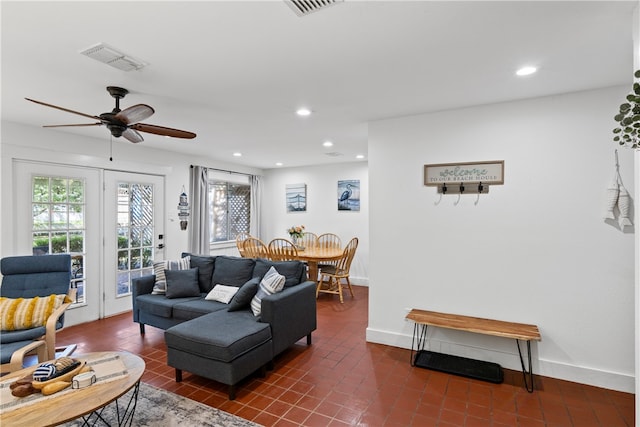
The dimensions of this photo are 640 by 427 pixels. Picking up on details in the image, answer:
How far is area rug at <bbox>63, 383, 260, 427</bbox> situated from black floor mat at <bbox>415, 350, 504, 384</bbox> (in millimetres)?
1700

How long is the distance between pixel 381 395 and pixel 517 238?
1.84 metres

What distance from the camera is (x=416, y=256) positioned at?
340 cm

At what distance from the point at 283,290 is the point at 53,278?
2.47m

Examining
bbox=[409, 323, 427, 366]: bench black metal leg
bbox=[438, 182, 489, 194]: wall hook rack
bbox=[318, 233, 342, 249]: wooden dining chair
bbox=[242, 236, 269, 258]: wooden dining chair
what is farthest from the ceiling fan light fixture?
bbox=[318, 233, 342, 249]: wooden dining chair

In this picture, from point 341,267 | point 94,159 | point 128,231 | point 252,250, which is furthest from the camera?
point 252,250

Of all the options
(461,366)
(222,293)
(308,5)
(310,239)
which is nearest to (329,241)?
(310,239)

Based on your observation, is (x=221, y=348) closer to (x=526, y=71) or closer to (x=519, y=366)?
(x=519, y=366)

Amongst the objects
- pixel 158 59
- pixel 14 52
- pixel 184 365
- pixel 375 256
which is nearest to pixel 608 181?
pixel 375 256

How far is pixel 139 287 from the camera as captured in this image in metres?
3.83

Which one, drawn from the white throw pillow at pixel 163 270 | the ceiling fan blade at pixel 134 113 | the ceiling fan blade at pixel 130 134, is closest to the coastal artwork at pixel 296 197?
the white throw pillow at pixel 163 270

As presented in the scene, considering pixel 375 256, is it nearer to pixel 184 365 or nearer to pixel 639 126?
pixel 184 365

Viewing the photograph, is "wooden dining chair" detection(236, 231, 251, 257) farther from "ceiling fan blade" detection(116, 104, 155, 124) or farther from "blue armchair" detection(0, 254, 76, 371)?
"ceiling fan blade" detection(116, 104, 155, 124)

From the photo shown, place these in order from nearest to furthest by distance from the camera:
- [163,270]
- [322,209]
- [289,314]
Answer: [289,314] < [163,270] < [322,209]

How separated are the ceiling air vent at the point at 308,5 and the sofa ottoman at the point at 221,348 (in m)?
2.28
